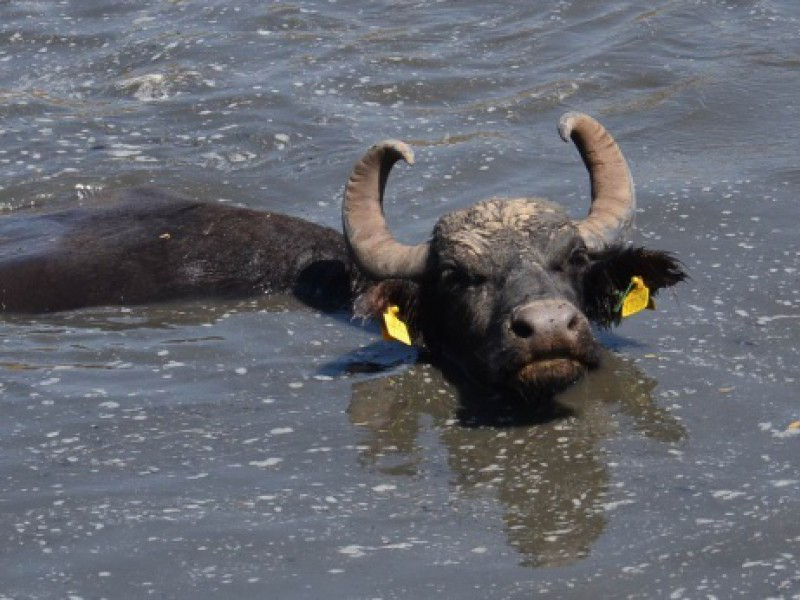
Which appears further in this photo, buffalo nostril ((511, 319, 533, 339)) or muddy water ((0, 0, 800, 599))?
buffalo nostril ((511, 319, 533, 339))

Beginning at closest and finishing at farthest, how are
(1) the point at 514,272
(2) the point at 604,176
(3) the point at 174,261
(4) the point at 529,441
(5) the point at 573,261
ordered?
(4) the point at 529,441 → (1) the point at 514,272 → (5) the point at 573,261 → (2) the point at 604,176 → (3) the point at 174,261

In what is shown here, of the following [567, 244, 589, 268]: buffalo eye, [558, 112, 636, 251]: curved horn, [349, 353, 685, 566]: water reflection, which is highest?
[558, 112, 636, 251]: curved horn

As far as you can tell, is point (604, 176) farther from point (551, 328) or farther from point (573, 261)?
point (551, 328)

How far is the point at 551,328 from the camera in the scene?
24.2ft

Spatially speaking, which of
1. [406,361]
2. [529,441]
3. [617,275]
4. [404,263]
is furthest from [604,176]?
[529,441]

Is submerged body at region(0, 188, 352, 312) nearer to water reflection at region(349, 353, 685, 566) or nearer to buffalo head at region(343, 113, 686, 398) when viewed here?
buffalo head at region(343, 113, 686, 398)

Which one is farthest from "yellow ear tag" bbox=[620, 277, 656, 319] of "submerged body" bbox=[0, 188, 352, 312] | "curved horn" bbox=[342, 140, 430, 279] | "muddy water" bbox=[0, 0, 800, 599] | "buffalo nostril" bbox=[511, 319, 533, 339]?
"submerged body" bbox=[0, 188, 352, 312]

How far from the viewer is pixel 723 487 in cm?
681

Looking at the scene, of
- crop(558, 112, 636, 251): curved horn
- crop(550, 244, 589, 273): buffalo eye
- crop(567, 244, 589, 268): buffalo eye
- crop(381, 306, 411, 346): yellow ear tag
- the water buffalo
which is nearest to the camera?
the water buffalo

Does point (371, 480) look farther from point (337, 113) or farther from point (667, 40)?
point (667, 40)

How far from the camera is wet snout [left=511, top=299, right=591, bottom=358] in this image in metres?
7.37

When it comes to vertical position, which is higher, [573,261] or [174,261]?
[573,261]

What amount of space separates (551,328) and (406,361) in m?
1.41

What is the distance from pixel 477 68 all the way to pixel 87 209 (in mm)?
4219
